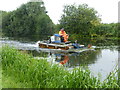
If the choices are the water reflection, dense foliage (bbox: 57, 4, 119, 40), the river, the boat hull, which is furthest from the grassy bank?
dense foliage (bbox: 57, 4, 119, 40)

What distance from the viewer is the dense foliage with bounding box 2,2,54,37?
44969 millimetres

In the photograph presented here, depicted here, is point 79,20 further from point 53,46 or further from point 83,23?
point 53,46

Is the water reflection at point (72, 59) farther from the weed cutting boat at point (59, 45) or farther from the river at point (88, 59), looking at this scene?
the weed cutting boat at point (59, 45)

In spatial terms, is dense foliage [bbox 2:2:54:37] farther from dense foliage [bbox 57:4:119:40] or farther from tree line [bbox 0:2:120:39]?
dense foliage [bbox 57:4:119:40]

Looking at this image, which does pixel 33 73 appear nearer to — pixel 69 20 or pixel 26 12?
pixel 69 20

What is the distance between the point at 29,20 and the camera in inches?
1897

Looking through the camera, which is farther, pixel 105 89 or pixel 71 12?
pixel 71 12

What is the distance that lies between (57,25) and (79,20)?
5065 millimetres

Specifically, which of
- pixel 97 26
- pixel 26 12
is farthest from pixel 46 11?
pixel 97 26

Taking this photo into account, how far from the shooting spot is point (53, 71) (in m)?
5.95

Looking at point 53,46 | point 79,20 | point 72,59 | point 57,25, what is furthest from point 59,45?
point 57,25

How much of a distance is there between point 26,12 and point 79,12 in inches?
560

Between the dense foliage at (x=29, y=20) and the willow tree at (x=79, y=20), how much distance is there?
4.67 metres

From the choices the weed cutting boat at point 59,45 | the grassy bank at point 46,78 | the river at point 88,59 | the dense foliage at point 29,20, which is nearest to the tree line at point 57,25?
the dense foliage at point 29,20
